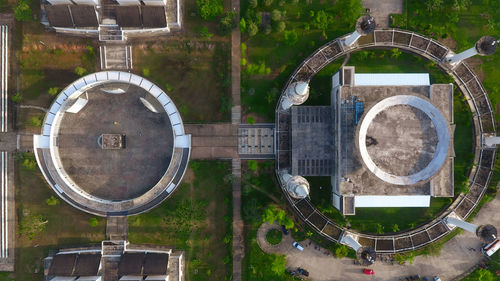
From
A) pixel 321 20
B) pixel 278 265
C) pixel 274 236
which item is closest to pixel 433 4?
pixel 321 20

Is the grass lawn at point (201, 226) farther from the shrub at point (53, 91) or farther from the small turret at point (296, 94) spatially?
the shrub at point (53, 91)

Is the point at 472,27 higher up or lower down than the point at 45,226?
higher up

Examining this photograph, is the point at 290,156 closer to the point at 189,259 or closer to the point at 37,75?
the point at 189,259

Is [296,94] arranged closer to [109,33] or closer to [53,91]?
[109,33]

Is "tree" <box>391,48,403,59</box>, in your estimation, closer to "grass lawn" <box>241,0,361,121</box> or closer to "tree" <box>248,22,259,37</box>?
"grass lawn" <box>241,0,361,121</box>

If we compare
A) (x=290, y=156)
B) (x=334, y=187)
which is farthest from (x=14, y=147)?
(x=334, y=187)

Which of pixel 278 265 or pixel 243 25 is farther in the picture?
pixel 243 25

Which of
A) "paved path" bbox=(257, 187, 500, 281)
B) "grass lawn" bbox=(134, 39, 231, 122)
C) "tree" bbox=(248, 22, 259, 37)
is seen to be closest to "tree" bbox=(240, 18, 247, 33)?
"tree" bbox=(248, 22, 259, 37)
